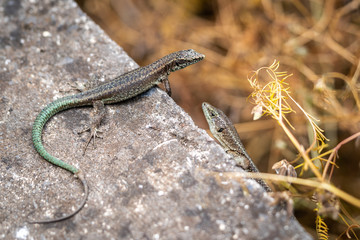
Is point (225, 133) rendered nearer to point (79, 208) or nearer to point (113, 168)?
point (113, 168)

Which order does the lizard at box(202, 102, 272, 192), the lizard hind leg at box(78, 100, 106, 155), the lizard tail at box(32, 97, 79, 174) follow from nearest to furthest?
the lizard tail at box(32, 97, 79, 174), the lizard hind leg at box(78, 100, 106, 155), the lizard at box(202, 102, 272, 192)

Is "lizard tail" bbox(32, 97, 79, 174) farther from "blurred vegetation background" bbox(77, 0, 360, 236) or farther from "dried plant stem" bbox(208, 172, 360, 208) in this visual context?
"blurred vegetation background" bbox(77, 0, 360, 236)

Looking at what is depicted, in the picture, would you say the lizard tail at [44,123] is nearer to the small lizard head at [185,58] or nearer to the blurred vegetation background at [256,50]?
the small lizard head at [185,58]

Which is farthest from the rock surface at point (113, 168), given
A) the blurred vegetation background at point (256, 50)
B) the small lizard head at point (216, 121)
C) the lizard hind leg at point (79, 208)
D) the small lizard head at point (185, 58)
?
the blurred vegetation background at point (256, 50)

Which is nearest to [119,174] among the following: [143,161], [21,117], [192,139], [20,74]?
[143,161]

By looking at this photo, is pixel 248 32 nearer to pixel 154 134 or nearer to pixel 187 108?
pixel 187 108

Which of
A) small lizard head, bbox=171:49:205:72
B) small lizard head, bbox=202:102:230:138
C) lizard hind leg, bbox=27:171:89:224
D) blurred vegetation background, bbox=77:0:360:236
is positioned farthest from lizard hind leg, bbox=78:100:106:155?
blurred vegetation background, bbox=77:0:360:236

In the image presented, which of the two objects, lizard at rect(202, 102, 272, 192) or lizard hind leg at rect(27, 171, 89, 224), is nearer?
lizard hind leg at rect(27, 171, 89, 224)
